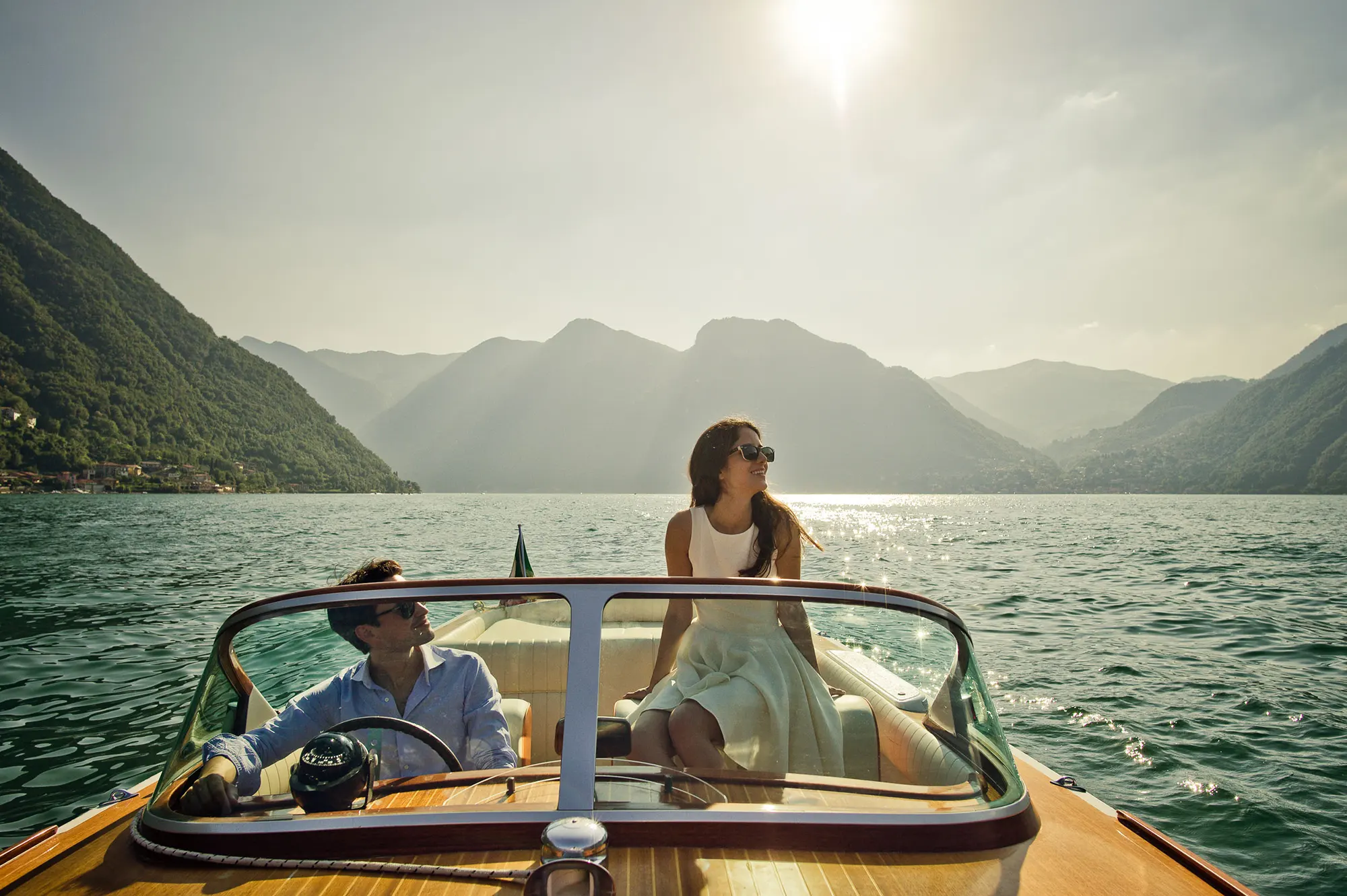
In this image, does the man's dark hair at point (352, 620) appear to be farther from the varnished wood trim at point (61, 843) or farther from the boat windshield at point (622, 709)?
the varnished wood trim at point (61, 843)

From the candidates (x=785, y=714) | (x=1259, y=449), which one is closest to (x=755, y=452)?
(x=785, y=714)

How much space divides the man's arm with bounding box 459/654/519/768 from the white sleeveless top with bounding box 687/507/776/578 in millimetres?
1097

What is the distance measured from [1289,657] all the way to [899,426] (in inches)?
7772

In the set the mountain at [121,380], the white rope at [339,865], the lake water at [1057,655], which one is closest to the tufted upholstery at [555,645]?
the white rope at [339,865]

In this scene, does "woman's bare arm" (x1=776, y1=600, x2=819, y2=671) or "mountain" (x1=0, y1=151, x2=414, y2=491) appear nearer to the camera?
"woman's bare arm" (x1=776, y1=600, x2=819, y2=671)

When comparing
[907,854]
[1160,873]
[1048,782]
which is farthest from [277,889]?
[1048,782]

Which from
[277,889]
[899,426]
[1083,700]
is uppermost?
[899,426]

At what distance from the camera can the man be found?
6.39ft

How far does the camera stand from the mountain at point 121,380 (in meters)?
88.8

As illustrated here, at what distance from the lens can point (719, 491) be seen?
3.31 m

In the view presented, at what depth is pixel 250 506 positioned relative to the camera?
64.9 m

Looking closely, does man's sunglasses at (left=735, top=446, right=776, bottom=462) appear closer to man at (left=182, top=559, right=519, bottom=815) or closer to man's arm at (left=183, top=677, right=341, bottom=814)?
man at (left=182, top=559, right=519, bottom=815)

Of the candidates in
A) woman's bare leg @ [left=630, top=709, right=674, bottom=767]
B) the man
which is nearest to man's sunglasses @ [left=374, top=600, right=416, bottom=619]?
the man

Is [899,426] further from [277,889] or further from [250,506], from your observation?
[277,889]
